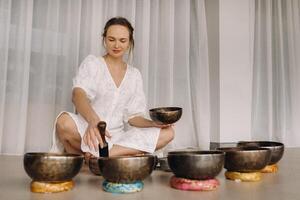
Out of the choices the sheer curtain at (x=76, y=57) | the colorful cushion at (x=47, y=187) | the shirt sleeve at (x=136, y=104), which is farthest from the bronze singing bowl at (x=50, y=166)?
the sheer curtain at (x=76, y=57)

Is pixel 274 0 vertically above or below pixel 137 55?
above

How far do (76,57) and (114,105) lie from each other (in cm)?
76

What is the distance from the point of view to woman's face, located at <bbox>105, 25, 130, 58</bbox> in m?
1.41

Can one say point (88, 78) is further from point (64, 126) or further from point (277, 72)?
point (277, 72)

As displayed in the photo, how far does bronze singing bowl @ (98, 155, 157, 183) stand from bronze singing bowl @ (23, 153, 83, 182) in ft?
0.27

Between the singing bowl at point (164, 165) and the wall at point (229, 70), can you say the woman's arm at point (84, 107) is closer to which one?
the singing bowl at point (164, 165)

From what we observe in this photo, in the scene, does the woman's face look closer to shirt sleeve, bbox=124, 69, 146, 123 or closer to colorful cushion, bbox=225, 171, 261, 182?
shirt sleeve, bbox=124, 69, 146, 123

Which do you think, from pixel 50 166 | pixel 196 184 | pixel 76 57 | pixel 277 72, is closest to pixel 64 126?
pixel 50 166

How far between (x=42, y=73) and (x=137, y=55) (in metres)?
0.67

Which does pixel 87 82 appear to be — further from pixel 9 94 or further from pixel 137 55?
pixel 137 55

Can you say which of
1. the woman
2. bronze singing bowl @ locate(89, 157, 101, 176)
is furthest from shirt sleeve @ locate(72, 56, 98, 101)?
bronze singing bowl @ locate(89, 157, 101, 176)

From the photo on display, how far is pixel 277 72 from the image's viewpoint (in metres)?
2.89

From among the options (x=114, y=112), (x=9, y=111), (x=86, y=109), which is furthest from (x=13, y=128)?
(x=86, y=109)

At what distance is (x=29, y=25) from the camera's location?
6.57ft
